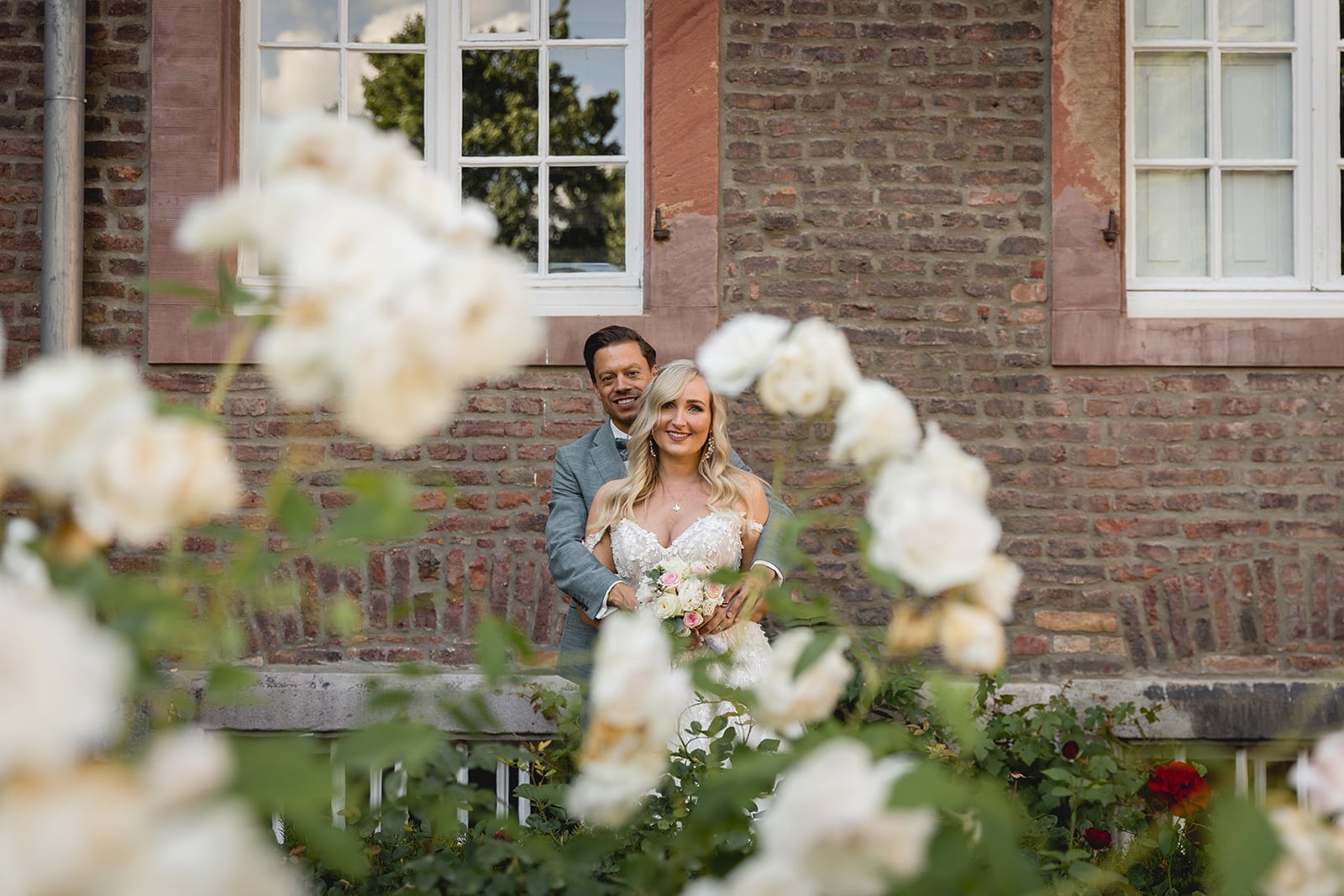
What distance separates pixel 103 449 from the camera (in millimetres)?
868

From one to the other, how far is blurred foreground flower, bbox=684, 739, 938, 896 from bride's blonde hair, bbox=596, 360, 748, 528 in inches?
127

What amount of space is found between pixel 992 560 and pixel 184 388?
4292mm

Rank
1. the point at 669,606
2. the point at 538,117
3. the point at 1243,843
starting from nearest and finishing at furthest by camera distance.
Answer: the point at 1243,843 → the point at 669,606 → the point at 538,117

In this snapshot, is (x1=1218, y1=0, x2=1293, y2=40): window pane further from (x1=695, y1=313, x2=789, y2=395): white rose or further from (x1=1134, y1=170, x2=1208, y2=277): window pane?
(x1=695, y1=313, x2=789, y2=395): white rose

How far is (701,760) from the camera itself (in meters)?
2.42

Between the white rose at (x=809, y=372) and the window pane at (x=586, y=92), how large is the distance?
3.90 metres

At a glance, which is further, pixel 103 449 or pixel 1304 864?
pixel 1304 864


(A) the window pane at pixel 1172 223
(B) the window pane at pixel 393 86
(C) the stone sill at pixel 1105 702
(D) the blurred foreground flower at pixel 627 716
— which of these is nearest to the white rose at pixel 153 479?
(D) the blurred foreground flower at pixel 627 716

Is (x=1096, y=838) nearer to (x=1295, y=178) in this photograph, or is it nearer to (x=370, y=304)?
(x=1295, y=178)

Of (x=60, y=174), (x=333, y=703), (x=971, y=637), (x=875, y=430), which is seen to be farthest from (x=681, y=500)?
(x=971, y=637)

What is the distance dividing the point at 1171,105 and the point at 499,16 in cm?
293

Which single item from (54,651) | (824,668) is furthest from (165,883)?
(824,668)

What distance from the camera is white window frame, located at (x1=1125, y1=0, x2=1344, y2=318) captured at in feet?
16.1

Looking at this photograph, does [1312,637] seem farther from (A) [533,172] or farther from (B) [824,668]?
(B) [824,668]
